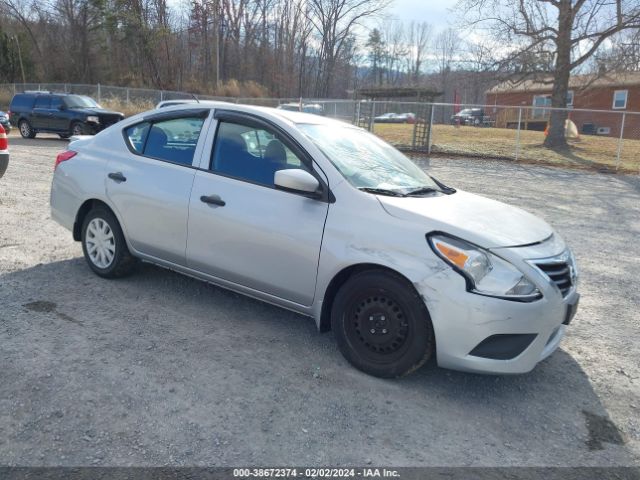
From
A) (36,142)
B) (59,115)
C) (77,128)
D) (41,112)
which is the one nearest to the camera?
(36,142)

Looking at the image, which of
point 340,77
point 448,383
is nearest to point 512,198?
point 448,383

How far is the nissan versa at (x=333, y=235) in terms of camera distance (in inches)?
123

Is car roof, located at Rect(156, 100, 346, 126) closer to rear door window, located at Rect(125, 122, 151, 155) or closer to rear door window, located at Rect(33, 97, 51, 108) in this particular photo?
rear door window, located at Rect(125, 122, 151, 155)

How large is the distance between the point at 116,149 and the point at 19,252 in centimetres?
181

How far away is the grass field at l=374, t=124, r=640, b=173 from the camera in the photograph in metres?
18.4

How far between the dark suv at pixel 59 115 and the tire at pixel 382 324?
60.6 feet

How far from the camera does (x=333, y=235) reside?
3480mm

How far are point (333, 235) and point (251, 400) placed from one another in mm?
1141

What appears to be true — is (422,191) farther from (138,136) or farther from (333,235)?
(138,136)

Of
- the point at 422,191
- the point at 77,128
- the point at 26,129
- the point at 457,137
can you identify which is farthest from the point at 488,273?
the point at 26,129

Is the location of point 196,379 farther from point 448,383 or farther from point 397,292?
point 448,383

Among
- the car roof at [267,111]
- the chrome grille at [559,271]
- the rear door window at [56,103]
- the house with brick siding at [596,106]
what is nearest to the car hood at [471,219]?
the chrome grille at [559,271]

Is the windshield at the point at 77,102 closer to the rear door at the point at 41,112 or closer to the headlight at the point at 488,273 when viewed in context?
the rear door at the point at 41,112

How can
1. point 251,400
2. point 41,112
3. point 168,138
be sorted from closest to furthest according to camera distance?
point 251,400 < point 168,138 < point 41,112
